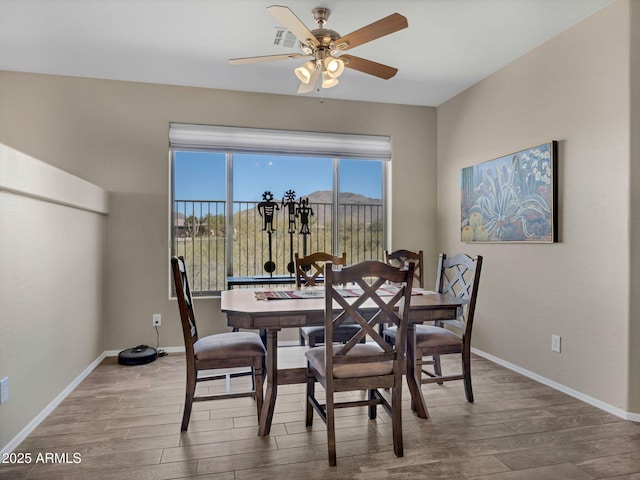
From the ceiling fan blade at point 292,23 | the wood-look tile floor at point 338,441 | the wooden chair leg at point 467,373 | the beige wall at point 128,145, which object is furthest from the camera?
the beige wall at point 128,145

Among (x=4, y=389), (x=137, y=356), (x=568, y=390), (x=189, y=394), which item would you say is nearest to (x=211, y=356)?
(x=189, y=394)

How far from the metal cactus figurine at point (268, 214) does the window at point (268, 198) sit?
0.01 meters

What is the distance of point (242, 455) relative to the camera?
2.11 metres

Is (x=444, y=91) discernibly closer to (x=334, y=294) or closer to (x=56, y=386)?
(x=334, y=294)

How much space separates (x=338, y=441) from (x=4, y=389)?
172 cm

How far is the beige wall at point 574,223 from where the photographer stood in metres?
2.62

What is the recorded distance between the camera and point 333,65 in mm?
2531

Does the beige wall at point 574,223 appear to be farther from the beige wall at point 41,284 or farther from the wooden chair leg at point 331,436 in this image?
the beige wall at point 41,284

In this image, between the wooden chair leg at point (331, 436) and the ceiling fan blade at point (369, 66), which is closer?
the wooden chair leg at point (331, 436)

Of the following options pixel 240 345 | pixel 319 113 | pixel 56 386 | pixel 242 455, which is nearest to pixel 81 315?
pixel 56 386

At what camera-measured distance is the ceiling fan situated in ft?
7.20

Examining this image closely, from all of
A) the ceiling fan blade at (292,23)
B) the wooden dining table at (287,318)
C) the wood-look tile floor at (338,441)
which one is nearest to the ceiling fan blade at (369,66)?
the ceiling fan blade at (292,23)

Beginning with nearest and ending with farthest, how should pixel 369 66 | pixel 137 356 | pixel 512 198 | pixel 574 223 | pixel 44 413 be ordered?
pixel 44 413, pixel 369 66, pixel 574 223, pixel 512 198, pixel 137 356

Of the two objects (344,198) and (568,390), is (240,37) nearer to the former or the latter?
(344,198)
